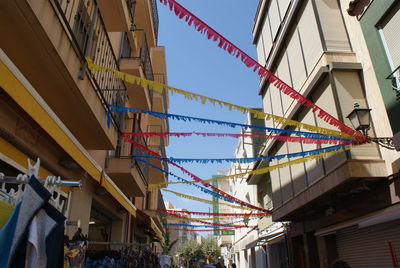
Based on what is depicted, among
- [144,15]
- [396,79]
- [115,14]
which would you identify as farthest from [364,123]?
[144,15]

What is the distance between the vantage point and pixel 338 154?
772 cm

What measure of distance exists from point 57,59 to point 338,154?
667 centimetres

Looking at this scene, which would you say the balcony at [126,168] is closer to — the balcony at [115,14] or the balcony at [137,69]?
the balcony at [137,69]

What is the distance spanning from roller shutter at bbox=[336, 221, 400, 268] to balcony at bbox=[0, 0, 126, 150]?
6608 mm

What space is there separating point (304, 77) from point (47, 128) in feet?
26.3

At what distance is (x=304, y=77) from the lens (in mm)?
9742

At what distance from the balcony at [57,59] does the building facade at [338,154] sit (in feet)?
18.6

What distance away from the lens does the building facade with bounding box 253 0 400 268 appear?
690 cm

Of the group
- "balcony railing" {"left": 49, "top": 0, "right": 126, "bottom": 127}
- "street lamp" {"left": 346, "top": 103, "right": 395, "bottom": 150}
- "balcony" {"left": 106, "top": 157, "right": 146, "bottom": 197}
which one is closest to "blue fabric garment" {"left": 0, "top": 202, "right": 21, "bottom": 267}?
"balcony railing" {"left": 49, "top": 0, "right": 126, "bottom": 127}

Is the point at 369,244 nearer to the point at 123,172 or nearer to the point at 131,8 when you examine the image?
the point at 123,172

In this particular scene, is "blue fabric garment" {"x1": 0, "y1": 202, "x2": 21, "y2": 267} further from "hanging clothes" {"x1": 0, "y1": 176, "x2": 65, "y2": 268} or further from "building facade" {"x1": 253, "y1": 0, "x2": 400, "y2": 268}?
"building facade" {"x1": 253, "y1": 0, "x2": 400, "y2": 268}

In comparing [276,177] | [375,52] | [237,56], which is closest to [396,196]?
[375,52]

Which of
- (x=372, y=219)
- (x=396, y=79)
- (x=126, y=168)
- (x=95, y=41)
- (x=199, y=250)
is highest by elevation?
(x=95, y=41)

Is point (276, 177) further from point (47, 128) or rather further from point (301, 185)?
point (47, 128)
